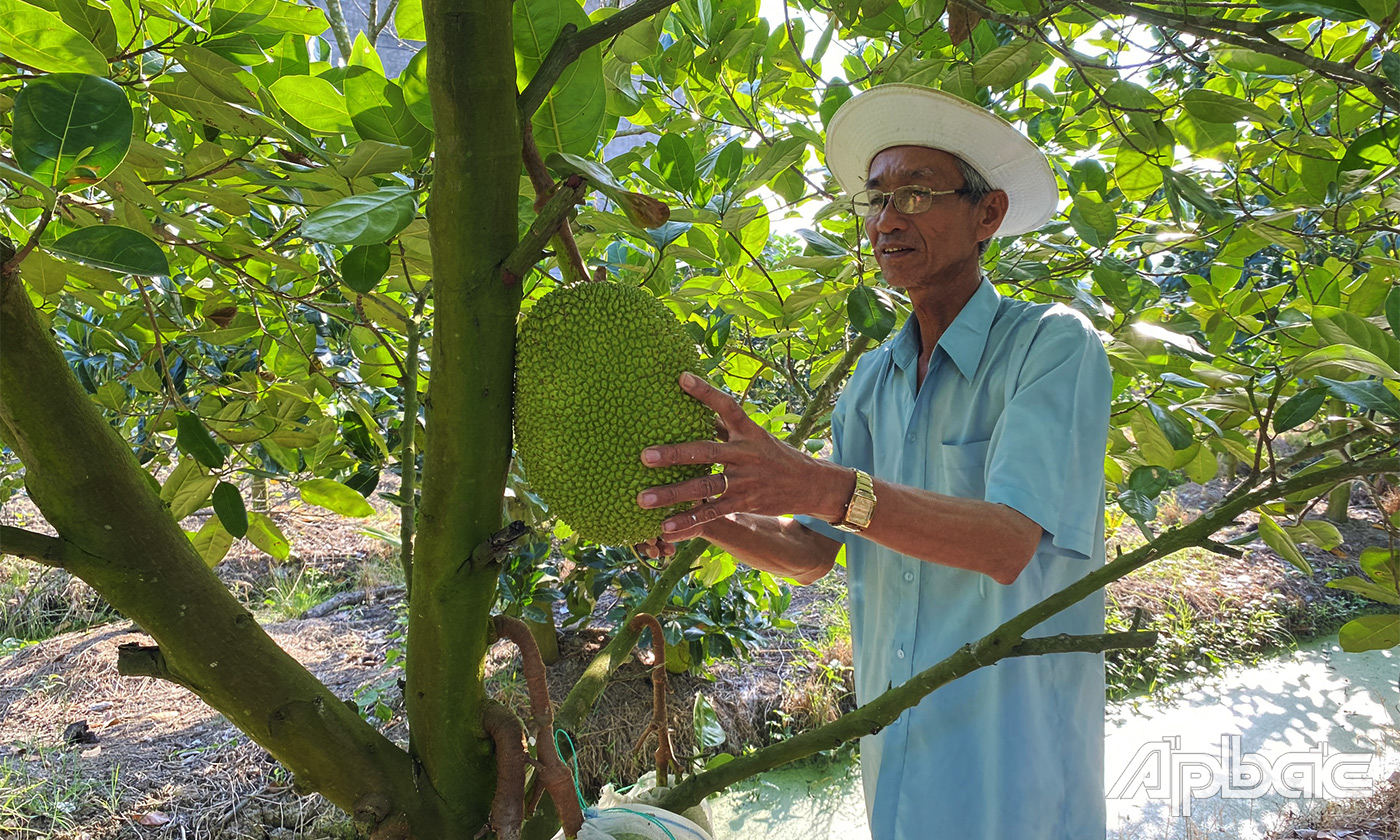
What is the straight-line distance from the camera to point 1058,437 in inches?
46.9

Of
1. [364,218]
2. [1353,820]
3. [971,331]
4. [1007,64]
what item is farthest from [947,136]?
[1353,820]

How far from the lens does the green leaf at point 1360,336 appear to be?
3.41 ft

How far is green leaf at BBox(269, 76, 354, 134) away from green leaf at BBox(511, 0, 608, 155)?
0.19 meters

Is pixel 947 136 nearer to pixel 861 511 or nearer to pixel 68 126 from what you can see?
pixel 861 511

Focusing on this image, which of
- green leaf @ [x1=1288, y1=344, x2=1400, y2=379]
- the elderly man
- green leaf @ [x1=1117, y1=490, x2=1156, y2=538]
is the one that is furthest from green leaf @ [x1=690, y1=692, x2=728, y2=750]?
green leaf @ [x1=1288, y1=344, x2=1400, y2=379]

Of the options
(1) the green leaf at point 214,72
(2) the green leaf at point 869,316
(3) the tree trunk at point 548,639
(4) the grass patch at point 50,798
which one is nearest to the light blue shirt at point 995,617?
(2) the green leaf at point 869,316

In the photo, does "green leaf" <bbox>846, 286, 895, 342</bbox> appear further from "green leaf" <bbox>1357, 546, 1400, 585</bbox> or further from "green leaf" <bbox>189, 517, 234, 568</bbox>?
"green leaf" <bbox>189, 517, 234, 568</bbox>

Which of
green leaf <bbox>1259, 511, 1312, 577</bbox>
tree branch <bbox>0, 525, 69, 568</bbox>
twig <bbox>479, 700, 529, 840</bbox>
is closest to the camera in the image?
tree branch <bbox>0, 525, 69, 568</bbox>

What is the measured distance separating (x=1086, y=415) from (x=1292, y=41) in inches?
42.2

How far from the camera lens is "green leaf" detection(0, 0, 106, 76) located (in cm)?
71

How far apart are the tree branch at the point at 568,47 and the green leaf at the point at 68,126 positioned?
30 cm

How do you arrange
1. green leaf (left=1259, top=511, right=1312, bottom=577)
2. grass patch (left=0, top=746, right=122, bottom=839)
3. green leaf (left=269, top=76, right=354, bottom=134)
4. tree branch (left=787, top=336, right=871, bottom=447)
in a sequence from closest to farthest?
1. green leaf (left=269, top=76, right=354, bottom=134)
2. green leaf (left=1259, top=511, right=1312, bottom=577)
3. tree branch (left=787, top=336, right=871, bottom=447)
4. grass patch (left=0, top=746, right=122, bottom=839)

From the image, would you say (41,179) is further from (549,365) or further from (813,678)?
(813,678)

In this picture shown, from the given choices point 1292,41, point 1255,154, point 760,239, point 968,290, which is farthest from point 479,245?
point 1292,41
